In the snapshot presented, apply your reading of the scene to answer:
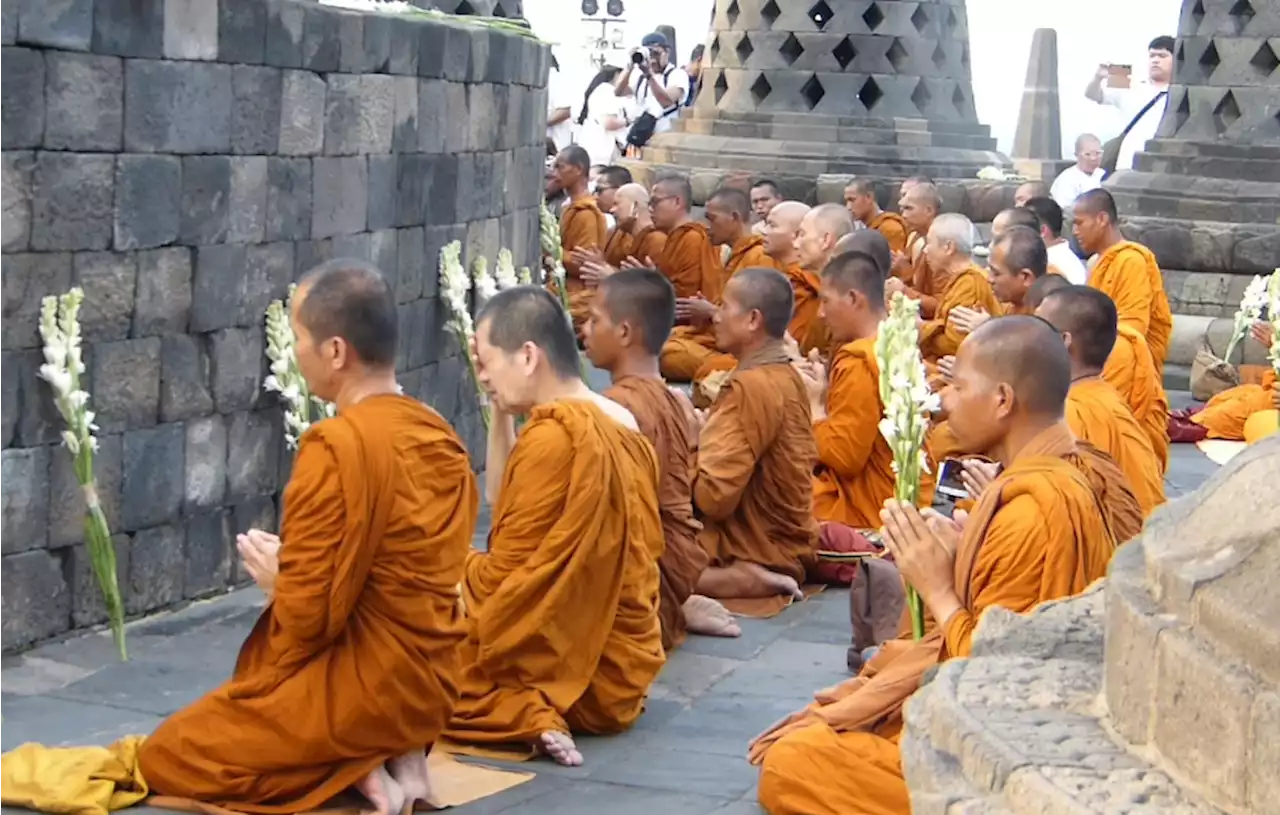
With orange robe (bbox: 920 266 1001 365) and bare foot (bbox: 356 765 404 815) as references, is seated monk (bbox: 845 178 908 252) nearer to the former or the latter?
orange robe (bbox: 920 266 1001 365)

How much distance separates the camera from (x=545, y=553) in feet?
19.4

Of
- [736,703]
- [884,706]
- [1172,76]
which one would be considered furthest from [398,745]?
[1172,76]

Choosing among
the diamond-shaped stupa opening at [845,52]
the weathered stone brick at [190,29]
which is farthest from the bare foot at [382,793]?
the diamond-shaped stupa opening at [845,52]

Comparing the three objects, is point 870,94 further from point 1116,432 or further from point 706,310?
point 1116,432

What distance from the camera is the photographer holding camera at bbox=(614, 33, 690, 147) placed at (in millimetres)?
18922

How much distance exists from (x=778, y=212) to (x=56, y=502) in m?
5.75

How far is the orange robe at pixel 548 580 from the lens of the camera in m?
5.88

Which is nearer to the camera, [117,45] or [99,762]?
[99,762]

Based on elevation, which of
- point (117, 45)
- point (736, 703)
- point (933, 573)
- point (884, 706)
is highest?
point (117, 45)

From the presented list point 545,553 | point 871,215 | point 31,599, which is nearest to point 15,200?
point 31,599

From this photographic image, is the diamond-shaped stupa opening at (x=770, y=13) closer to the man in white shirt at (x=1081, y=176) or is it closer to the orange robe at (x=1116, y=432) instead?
the man in white shirt at (x=1081, y=176)

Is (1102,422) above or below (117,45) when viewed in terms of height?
below

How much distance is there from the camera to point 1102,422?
672 cm

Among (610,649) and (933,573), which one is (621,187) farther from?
(933,573)
